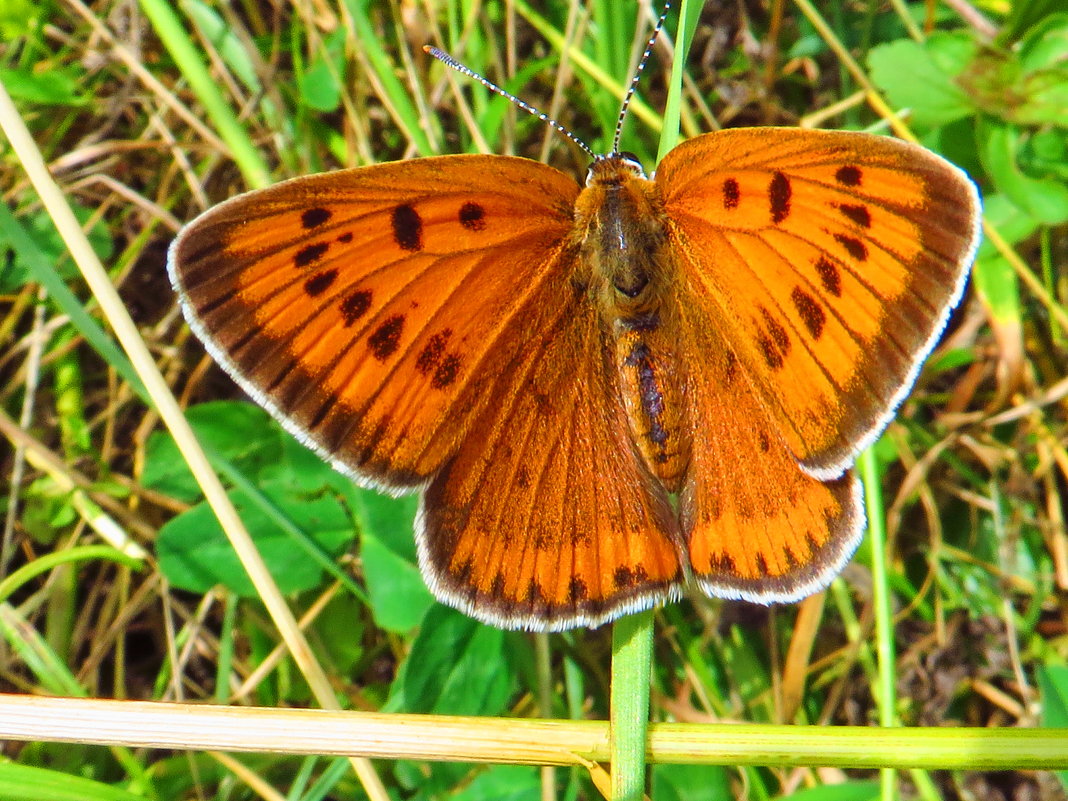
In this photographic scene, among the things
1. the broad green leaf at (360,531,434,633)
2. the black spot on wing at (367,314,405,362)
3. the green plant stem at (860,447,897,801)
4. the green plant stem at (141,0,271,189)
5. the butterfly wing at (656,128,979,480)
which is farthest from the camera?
the green plant stem at (141,0,271,189)

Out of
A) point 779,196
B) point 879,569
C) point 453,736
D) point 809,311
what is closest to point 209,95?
point 779,196

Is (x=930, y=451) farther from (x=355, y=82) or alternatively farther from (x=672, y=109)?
(x=355, y=82)

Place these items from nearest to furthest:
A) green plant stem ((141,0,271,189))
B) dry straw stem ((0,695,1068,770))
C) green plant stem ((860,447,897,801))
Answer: dry straw stem ((0,695,1068,770)) → green plant stem ((860,447,897,801)) → green plant stem ((141,0,271,189))

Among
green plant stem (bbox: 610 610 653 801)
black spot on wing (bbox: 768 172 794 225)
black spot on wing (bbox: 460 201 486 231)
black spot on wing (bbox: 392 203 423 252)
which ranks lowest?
green plant stem (bbox: 610 610 653 801)

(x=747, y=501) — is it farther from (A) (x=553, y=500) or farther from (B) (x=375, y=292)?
(B) (x=375, y=292)

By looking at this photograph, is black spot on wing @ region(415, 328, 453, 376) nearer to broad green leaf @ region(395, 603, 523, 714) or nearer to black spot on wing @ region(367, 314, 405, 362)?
black spot on wing @ region(367, 314, 405, 362)

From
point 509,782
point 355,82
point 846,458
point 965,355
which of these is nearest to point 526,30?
point 355,82

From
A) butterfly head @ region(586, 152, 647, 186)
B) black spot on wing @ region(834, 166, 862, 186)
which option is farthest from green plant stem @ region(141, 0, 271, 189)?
black spot on wing @ region(834, 166, 862, 186)
